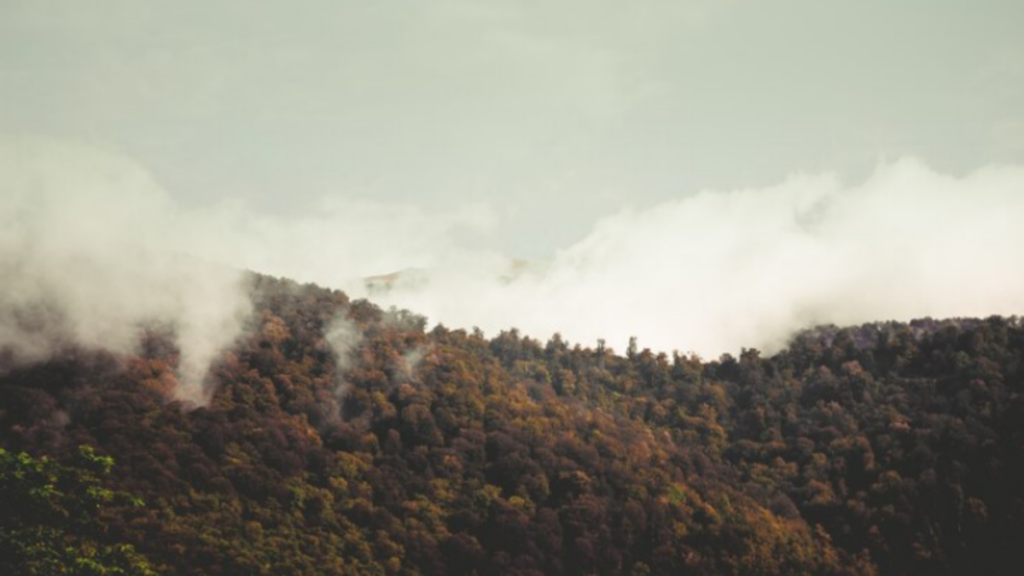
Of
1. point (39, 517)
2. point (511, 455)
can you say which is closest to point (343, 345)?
point (511, 455)

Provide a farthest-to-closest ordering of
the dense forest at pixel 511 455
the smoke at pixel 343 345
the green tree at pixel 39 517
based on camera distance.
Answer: the smoke at pixel 343 345
the dense forest at pixel 511 455
the green tree at pixel 39 517

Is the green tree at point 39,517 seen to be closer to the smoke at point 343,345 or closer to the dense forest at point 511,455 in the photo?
the dense forest at point 511,455

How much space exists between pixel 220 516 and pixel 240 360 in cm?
5077

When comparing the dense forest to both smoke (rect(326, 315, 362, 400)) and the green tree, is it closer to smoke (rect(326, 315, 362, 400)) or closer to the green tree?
smoke (rect(326, 315, 362, 400))

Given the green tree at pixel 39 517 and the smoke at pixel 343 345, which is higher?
the smoke at pixel 343 345

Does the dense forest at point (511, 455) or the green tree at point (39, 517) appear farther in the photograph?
the dense forest at point (511, 455)

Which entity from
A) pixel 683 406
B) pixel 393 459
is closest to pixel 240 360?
pixel 393 459

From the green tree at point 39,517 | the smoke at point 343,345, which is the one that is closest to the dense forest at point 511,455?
the smoke at point 343,345

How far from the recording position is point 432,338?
7013 inches

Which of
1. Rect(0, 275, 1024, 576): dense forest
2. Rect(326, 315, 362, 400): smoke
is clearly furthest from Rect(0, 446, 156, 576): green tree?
Rect(326, 315, 362, 400): smoke

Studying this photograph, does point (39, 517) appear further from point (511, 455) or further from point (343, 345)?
point (343, 345)

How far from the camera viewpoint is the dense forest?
10169 cm

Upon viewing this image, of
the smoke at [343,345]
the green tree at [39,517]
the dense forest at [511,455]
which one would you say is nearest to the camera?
the green tree at [39,517]

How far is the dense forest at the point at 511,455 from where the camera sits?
102m
